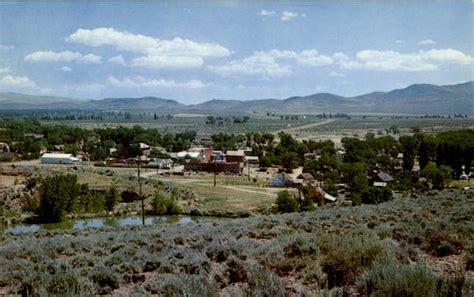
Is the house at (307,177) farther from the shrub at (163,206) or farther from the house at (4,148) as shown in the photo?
the house at (4,148)

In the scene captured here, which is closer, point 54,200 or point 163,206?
point 54,200

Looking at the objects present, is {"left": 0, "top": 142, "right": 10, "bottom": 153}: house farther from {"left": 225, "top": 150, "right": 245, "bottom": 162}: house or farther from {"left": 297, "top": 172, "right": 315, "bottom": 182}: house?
{"left": 297, "top": 172, "right": 315, "bottom": 182}: house

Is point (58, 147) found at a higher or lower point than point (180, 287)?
lower

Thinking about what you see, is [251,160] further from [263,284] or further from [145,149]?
[263,284]

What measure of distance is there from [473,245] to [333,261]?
343cm

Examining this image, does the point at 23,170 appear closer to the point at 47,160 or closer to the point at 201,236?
the point at 47,160

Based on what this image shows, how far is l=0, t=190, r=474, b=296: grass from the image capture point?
6027mm

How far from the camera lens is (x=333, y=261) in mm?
7582

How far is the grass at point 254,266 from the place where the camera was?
6027mm

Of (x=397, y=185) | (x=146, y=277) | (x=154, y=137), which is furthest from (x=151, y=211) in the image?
(x=154, y=137)

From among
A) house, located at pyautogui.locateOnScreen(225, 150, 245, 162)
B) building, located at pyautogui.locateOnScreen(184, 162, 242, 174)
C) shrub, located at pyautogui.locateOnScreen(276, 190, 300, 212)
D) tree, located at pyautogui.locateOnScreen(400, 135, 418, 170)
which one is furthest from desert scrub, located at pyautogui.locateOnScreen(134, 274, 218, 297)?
house, located at pyautogui.locateOnScreen(225, 150, 245, 162)

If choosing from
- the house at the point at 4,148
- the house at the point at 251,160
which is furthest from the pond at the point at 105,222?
the house at the point at 4,148

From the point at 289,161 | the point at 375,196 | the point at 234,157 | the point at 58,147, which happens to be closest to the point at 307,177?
the point at 289,161

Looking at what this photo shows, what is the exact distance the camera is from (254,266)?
25.6 feet
